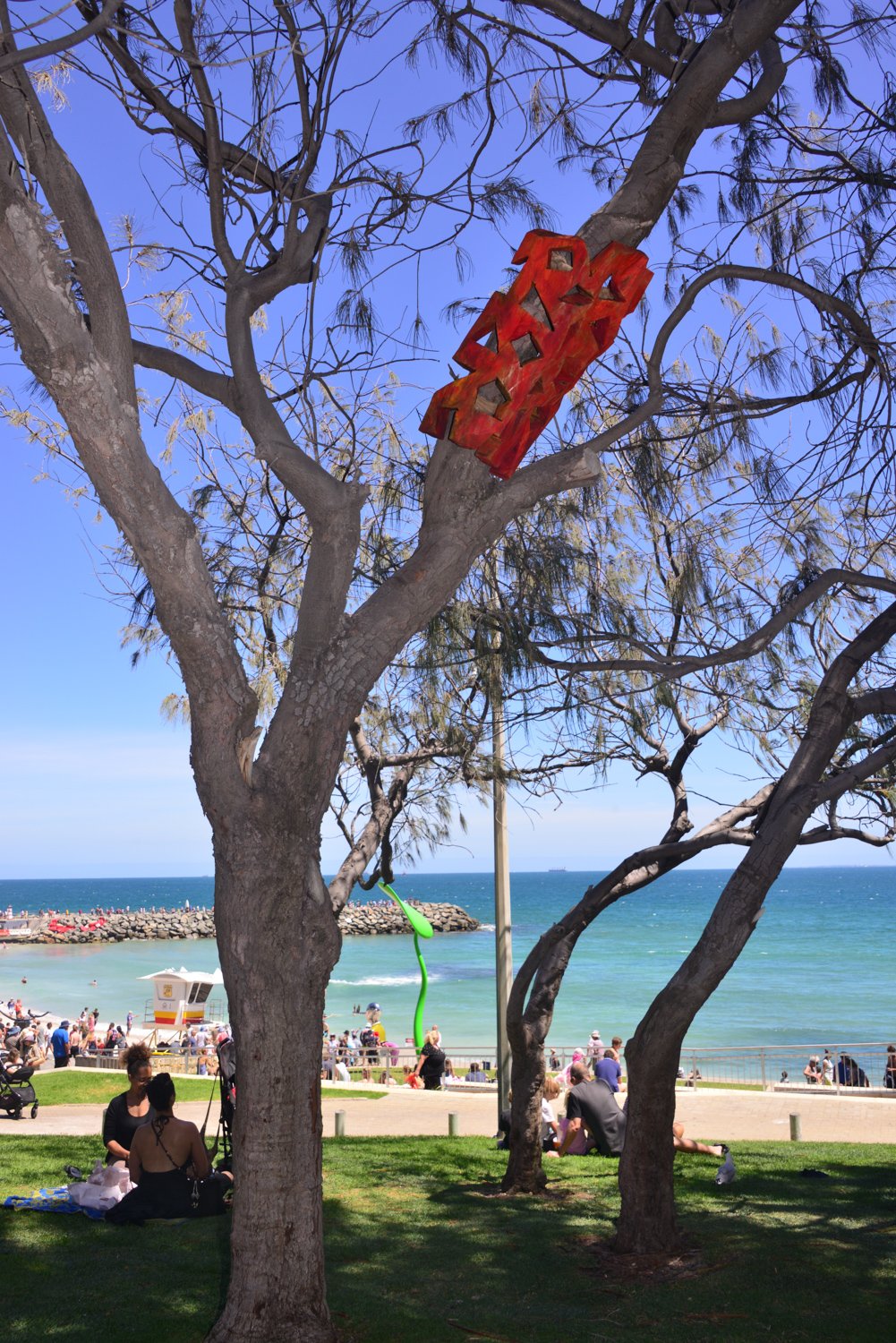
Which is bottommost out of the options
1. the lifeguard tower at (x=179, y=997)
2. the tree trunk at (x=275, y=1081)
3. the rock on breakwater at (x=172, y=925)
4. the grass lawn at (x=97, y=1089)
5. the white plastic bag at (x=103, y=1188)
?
the rock on breakwater at (x=172, y=925)

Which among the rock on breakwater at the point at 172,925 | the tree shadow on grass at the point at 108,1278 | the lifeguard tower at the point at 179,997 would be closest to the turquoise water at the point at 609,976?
the tree shadow on grass at the point at 108,1278

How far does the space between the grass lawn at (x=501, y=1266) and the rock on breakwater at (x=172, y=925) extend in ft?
252

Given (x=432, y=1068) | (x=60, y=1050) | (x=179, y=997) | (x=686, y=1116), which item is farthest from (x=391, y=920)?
(x=686, y=1116)

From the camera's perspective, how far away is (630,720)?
7777 mm

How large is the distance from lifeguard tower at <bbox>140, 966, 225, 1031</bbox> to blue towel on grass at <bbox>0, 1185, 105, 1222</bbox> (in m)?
24.0

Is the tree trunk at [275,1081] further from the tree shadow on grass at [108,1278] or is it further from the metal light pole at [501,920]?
the metal light pole at [501,920]

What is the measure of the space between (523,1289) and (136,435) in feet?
13.5

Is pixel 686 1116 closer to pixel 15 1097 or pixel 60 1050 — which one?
pixel 15 1097

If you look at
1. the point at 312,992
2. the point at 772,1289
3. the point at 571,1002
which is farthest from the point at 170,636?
the point at 571,1002

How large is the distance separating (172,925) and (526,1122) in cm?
8653

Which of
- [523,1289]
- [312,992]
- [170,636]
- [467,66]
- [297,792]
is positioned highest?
[467,66]

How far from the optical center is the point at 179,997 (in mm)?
30500

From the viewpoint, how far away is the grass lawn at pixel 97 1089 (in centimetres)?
1408

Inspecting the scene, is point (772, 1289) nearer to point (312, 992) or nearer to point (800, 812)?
point (800, 812)
